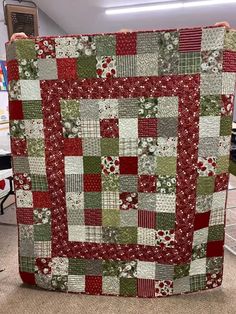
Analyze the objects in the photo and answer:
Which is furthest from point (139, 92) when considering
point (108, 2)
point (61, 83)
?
point (108, 2)

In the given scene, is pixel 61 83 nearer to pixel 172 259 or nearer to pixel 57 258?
pixel 57 258

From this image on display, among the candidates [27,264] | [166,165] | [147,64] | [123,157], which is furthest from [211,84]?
[27,264]

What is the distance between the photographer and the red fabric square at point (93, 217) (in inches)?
63.2

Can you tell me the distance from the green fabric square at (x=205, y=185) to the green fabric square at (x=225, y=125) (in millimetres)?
237

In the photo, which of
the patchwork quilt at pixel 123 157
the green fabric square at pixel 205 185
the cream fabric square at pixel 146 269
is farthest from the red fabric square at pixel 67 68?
the cream fabric square at pixel 146 269

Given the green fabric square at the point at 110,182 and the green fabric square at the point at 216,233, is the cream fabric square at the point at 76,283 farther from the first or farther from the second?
the green fabric square at the point at 216,233

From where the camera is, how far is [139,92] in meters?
1.43

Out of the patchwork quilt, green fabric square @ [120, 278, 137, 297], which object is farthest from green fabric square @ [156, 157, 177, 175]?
green fabric square @ [120, 278, 137, 297]

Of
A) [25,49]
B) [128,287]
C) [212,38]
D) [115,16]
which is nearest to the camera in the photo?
[212,38]

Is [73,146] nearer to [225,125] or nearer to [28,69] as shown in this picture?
[28,69]

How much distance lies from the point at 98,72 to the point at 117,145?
14.4 inches

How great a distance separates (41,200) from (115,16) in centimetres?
480

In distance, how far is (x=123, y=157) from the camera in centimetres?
151

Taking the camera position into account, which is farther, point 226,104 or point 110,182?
point 110,182
